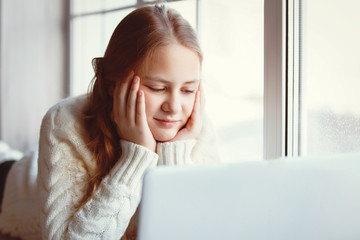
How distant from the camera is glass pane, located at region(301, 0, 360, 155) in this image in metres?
1.10

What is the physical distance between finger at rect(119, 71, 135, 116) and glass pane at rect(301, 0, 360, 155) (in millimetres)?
523

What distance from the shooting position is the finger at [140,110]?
1024 mm

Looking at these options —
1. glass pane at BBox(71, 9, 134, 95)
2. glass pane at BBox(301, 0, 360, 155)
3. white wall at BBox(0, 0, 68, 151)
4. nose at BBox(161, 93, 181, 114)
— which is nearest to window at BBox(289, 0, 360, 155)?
glass pane at BBox(301, 0, 360, 155)

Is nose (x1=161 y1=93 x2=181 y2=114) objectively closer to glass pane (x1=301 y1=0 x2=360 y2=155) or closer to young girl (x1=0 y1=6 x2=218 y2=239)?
young girl (x1=0 y1=6 x2=218 y2=239)

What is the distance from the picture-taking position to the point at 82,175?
1071mm

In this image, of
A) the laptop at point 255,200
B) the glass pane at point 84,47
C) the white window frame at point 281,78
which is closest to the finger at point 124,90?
the white window frame at point 281,78

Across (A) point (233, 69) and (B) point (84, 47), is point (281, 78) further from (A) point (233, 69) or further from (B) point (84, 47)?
(B) point (84, 47)

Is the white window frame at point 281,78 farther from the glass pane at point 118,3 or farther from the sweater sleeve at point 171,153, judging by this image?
the glass pane at point 118,3

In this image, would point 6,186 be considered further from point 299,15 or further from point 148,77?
point 299,15

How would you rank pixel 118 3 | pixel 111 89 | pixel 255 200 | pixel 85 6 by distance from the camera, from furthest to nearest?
pixel 85 6
pixel 118 3
pixel 111 89
pixel 255 200

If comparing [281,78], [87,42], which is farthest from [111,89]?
[87,42]

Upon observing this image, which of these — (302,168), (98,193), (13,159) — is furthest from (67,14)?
(302,168)

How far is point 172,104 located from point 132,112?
0.10m

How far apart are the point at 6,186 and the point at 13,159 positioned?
254 millimetres
